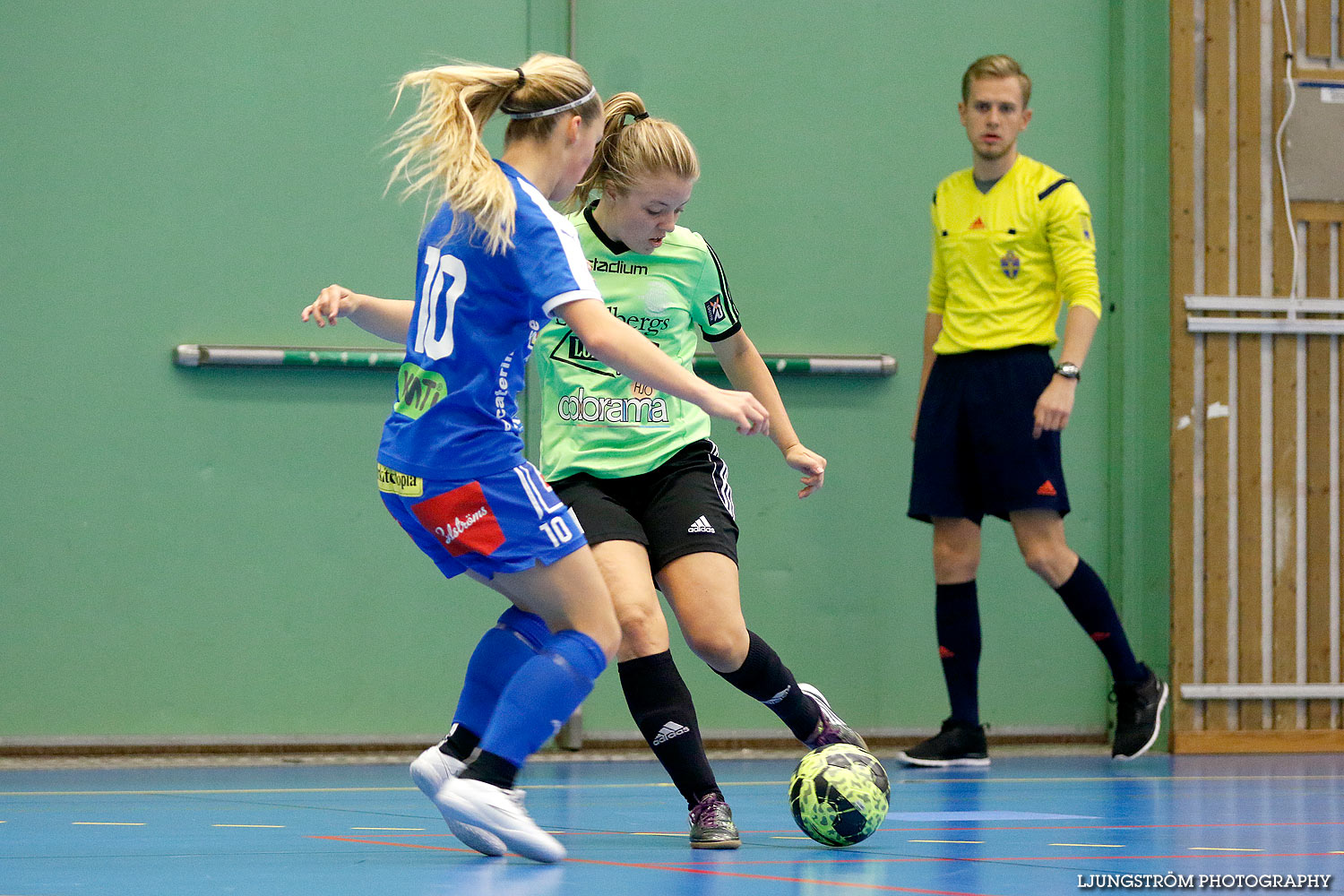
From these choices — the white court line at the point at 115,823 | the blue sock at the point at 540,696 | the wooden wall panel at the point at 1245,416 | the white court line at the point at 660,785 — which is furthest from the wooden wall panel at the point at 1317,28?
the white court line at the point at 115,823

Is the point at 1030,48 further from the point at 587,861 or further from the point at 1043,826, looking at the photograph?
the point at 587,861

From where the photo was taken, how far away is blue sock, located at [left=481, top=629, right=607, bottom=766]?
9.42ft

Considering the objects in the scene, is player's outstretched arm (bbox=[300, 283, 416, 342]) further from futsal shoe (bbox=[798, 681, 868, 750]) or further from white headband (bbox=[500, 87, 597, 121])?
futsal shoe (bbox=[798, 681, 868, 750])

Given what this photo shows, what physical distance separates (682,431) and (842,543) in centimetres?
249

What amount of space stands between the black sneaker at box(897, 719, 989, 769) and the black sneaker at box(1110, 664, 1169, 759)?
1.58 feet

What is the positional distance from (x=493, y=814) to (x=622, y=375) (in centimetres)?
119

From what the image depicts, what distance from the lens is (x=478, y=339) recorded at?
114 inches

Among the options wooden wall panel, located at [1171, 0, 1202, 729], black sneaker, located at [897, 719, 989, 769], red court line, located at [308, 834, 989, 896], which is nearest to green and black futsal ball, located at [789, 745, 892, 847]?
red court line, located at [308, 834, 989, 896]

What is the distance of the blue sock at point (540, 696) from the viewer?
2871 millimetres

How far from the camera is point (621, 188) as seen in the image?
11.8 feet

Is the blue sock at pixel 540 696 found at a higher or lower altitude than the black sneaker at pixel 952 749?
higher

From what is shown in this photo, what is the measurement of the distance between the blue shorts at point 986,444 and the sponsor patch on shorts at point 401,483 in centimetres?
283

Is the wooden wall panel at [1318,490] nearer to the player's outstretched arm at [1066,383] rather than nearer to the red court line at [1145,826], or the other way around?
the player's outstretched arm at [1066,383]

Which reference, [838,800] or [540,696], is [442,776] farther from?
[838,800]
